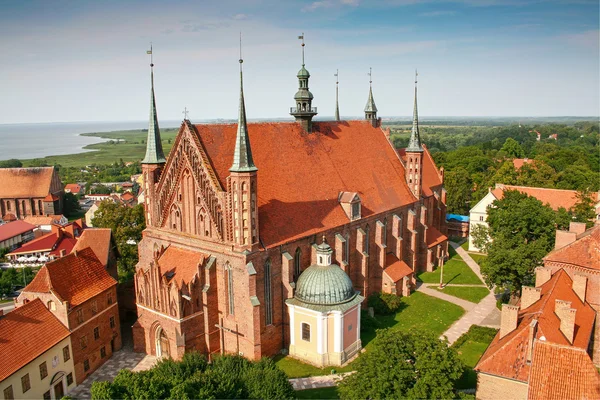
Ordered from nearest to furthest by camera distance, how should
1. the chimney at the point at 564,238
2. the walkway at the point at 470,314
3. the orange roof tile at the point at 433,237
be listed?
1. the chimney at the point at 564,238
2. the walkway at the point at 470,314
3. the orange roof tile at the point at 433,237

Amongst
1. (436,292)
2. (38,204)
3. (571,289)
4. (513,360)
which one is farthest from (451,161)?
(38,204)

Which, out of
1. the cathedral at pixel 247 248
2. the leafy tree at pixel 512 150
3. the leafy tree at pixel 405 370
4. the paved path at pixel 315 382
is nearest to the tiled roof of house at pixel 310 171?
the cathedral at pixel 247 248

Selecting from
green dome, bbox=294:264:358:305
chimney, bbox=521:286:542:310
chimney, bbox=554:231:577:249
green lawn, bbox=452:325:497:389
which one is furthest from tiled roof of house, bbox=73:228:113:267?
chimney, bbox=554:231:577:249

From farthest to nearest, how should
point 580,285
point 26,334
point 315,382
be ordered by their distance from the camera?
point 580,285
point 315,382
point 26,334

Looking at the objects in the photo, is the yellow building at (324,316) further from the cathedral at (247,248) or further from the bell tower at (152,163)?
the bell tower at (152,163)

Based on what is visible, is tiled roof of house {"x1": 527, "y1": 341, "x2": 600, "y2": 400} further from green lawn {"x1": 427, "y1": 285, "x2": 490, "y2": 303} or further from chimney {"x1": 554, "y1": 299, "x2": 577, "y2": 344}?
green lawn {"x1": 427, "y1": 285, "x2": 490, "y2": 303}

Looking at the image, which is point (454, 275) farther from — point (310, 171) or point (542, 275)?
point (310, 171)

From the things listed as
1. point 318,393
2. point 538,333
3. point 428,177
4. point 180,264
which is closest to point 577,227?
point 538,333
